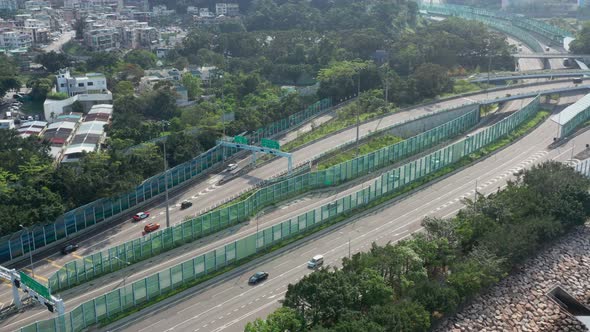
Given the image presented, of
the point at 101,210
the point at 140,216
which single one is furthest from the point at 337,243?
the point at 101,210

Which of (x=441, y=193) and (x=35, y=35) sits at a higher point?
(x=35, y=35)

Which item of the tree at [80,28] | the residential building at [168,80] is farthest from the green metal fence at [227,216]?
the tree at [80,28]

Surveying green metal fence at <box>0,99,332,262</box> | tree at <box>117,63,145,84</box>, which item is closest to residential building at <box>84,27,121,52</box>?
tree at <box>117,63,145,84</box>

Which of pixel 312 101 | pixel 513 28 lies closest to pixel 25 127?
pixel 312 101

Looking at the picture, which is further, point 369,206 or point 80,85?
point 80,85

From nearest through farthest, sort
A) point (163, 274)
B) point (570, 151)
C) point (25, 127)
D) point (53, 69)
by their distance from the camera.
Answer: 1. point (163, 274)
2. point (570, 151)
3. point (25, 127)
4. point (53, 69)

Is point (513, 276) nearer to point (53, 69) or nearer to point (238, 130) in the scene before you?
point (238, 130)

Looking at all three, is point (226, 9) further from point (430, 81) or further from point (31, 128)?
point (31, 128)
